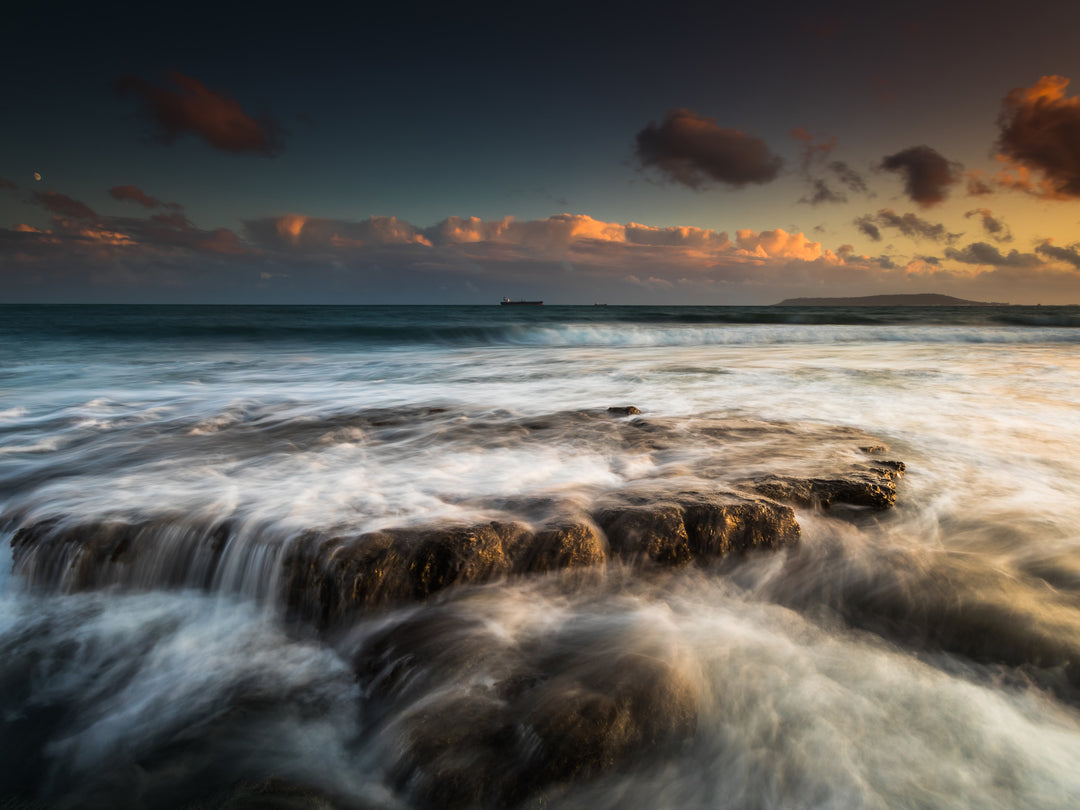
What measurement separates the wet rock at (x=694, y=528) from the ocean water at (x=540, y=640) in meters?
0.12

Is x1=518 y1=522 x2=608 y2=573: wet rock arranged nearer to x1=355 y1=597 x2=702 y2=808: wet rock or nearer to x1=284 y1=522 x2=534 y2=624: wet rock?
x1=284 y1=522 x2=534 y2=624: wet rock

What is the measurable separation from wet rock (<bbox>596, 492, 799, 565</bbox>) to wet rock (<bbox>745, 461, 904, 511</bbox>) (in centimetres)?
26

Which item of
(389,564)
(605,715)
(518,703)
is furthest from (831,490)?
(389,564)

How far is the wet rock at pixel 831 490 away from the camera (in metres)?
3.47

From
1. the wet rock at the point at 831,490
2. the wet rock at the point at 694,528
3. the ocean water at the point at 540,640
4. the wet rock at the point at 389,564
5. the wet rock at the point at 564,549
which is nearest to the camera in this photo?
the ocean water at the point at 540,640

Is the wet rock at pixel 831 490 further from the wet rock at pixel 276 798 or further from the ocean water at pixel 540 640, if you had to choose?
the wet rock at pixel 276 798

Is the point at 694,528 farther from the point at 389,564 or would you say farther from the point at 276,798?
the point at 276,798

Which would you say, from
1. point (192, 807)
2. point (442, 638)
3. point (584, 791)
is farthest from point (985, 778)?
point (192, 807)

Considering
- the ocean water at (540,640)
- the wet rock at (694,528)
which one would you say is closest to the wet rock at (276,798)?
the ocean water at (540,640)

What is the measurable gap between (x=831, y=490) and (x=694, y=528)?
1.11 m

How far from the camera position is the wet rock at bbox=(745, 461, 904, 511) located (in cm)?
347

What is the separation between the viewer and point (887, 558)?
3094 mm

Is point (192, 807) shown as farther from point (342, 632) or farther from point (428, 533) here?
point (428, 533)

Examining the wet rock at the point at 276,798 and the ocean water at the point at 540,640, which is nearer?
the wet rock at the point at 276,798
